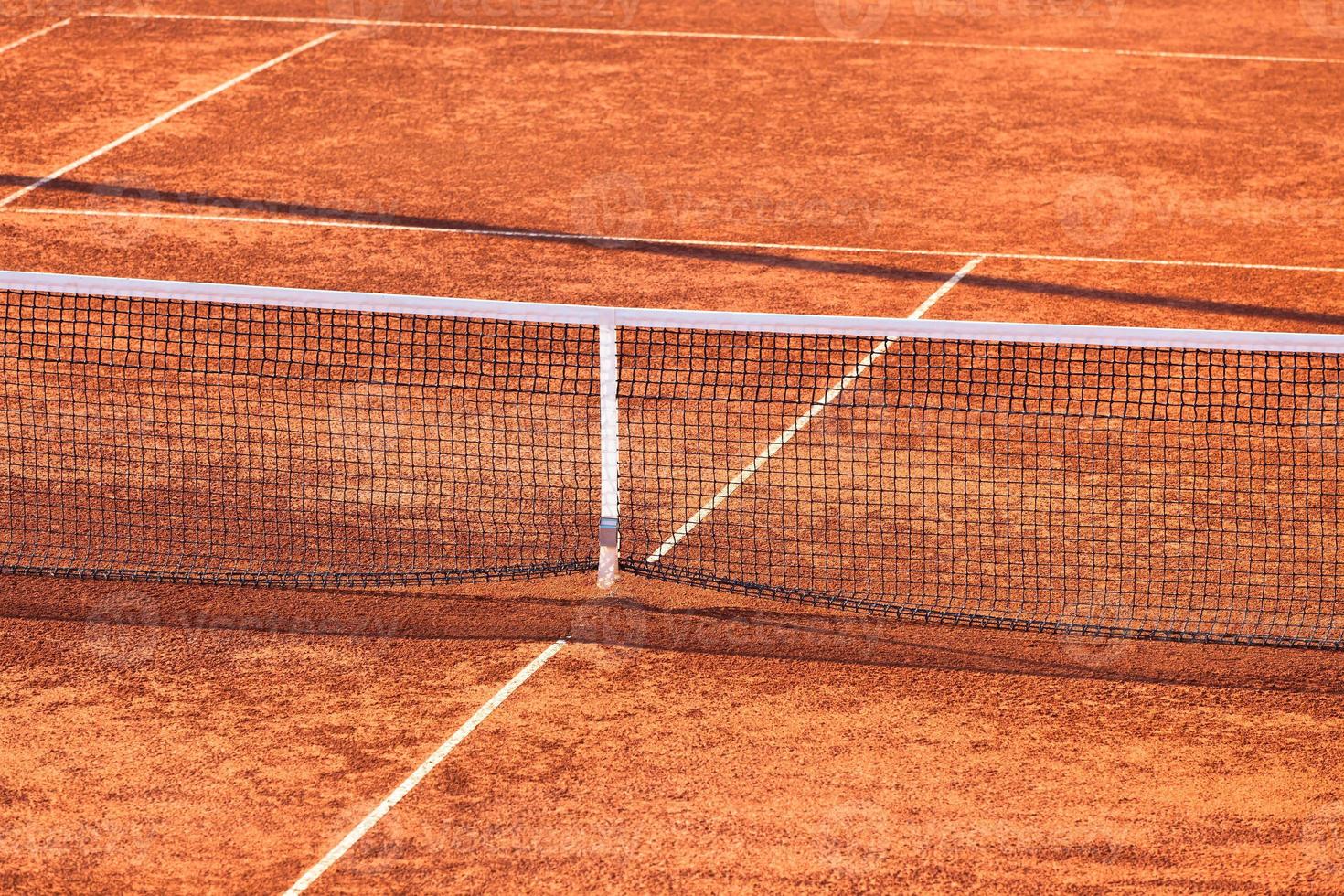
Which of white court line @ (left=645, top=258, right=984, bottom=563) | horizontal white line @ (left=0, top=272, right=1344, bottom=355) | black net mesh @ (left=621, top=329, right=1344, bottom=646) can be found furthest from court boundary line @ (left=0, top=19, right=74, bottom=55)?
white court line @ (left=645, top=258, right=984, bottom=563)

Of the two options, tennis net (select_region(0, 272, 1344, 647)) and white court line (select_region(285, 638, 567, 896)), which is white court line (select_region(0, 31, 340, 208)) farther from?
white court line (select_region(285, 638, 567, 896))

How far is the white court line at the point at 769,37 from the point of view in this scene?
807 inches

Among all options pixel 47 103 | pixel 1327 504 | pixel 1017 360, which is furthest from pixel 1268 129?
pixel 47 103

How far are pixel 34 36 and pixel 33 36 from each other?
1 cm

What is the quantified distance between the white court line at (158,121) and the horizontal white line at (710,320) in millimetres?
6898

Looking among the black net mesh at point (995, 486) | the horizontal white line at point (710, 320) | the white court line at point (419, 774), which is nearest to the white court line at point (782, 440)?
the black net mesh at point (995, 486)

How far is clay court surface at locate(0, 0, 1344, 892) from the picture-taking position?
7.49 meters

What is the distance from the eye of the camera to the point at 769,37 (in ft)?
69.6

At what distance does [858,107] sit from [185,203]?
7.30 meters

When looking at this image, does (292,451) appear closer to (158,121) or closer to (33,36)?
(158,121)

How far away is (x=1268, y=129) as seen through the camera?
17.9 metres

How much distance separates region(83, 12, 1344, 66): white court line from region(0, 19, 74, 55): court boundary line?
493 mm

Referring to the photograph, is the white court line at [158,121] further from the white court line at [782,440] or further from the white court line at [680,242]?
the white court line at [782,440]

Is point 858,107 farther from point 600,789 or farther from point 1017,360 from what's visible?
point 600,789
